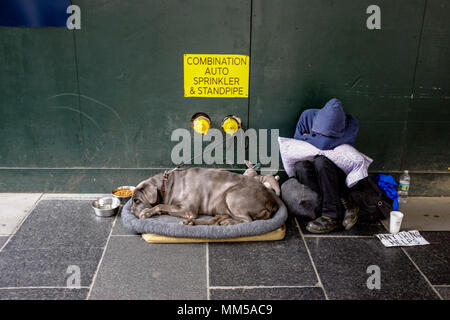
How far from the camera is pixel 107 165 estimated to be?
4.71 m

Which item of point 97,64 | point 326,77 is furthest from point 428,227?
point 97,64

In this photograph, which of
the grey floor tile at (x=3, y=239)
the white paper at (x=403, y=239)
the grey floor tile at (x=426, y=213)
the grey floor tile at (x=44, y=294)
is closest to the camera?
the grey floor tile at (x=44, y=294)

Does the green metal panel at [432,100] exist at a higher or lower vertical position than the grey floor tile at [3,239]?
higher

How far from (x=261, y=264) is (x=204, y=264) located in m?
0.48

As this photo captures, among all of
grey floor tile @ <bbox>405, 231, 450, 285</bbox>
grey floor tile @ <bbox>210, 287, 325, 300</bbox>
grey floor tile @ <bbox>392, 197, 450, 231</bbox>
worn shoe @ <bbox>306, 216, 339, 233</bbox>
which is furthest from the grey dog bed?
grey floor tile @ <bbox>392, 197, 450, 231</bbox>

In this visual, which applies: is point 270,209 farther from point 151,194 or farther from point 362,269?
point 151,194

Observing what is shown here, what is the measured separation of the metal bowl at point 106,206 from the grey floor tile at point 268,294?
5.18 ft

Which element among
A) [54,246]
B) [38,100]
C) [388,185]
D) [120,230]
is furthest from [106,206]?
[388,185]

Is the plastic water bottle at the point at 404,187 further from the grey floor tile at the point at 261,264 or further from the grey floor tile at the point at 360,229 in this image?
the grey floor tile at the point at 261,264

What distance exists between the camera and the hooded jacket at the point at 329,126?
161 inches

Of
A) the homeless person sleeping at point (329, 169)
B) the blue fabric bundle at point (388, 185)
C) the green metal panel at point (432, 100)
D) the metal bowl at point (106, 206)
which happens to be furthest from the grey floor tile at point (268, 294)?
the green metal panel at point (432, 100)

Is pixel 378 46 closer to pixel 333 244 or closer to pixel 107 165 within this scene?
pixel 333 244

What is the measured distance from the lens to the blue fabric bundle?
439 centimetres

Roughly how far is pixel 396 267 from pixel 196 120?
2421 millimetres
